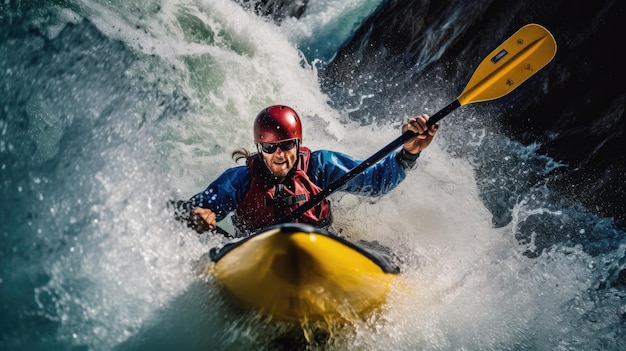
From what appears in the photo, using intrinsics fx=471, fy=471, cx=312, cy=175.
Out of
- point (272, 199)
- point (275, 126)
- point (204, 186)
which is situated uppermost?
point (275, 126)

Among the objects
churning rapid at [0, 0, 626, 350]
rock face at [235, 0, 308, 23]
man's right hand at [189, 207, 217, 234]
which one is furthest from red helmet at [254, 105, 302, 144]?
rock face at [235, 0, 308, 23]

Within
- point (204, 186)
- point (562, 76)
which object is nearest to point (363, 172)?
point (204, 186)

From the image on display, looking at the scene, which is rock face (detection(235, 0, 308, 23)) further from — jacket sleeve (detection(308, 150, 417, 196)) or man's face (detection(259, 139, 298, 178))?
man's face (detection(259, 139, 298, 178))

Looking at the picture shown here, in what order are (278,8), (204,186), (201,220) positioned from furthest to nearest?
(278,8) < (204,186) < (201,220)

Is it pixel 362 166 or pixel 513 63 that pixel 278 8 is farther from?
pixel 362 166

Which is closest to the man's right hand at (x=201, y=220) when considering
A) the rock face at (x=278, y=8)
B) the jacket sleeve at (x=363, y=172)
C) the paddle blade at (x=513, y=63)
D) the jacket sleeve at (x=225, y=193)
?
the jacket sleeve at (x=225, y=193)

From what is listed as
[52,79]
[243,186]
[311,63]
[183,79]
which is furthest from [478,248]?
[311,63]

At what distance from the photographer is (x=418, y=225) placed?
4.62 meters

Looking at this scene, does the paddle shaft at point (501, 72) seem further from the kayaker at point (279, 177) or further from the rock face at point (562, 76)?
the rock face at point (562, 76)

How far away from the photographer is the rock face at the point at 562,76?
14.7 ft

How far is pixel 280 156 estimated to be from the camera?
10.4 ft

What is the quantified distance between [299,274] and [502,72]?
86.6 inches

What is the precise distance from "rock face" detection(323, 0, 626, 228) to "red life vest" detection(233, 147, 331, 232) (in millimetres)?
2859

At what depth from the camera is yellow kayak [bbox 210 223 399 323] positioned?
7.62ft
